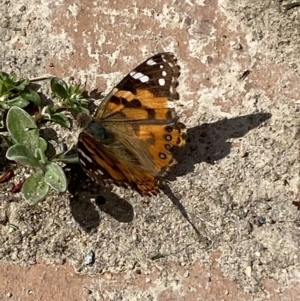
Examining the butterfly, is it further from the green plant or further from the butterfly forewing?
the green plant

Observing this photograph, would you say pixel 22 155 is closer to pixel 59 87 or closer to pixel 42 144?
pixel 42 144

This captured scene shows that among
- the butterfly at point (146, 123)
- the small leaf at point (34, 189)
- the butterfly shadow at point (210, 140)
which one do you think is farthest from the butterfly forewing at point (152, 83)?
the small leaf at point (34, 189)

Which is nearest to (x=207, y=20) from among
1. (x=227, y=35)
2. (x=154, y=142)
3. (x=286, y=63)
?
(x=227, y=35)

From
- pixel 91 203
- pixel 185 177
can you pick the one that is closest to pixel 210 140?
pixel 185 177

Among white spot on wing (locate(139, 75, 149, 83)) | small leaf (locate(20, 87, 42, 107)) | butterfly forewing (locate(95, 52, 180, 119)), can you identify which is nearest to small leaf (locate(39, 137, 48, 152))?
small leaf (locate(20, 87, 42, 107))

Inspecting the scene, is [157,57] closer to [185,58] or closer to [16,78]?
[185,58]

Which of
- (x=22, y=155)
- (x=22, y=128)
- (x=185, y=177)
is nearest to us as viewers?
(x=22, y=155)

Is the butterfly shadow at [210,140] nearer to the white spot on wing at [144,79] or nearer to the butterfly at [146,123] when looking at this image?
the butterfly at [146,123]

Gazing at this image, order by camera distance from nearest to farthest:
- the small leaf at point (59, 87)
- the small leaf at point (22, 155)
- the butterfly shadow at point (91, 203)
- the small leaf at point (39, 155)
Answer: the small leaf at point (22, 155), the small leaf at point (39, 155), the butterfly shadow at point (91, 203), the small leaf at point (59, 87)
